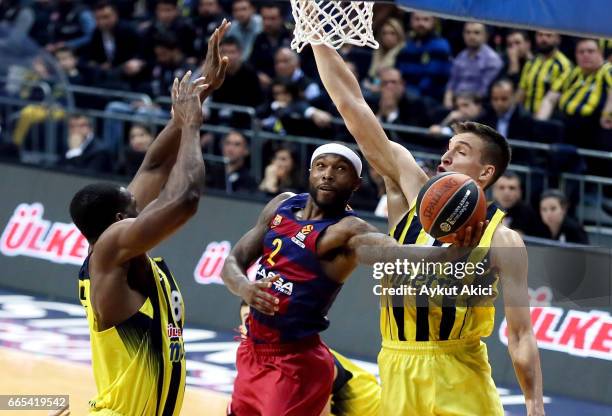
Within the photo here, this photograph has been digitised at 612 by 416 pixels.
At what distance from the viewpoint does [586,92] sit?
1280cm

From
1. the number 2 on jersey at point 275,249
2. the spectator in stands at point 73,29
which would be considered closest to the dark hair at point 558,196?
the number 2 on jersey at point 275,249

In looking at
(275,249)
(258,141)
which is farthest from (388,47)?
(275,249)

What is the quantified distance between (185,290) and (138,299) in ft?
23.1

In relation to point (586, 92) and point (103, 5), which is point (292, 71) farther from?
point (103, 5)

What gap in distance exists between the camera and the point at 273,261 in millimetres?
7410

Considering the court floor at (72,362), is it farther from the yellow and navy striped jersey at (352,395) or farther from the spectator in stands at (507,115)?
the spectator in stands at (507,115)

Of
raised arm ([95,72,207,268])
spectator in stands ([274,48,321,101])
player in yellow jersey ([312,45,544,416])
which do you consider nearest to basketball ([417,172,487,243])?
player in yellow jersey ([312,45,544,416])

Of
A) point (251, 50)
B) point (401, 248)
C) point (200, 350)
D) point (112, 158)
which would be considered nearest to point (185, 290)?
point (200, 350)

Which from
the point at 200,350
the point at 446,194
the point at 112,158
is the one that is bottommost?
the point at 200,350

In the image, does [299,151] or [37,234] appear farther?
[37,234]

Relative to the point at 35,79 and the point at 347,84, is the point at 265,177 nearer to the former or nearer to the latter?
the point at 35,79

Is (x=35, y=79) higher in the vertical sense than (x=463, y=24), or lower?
lower

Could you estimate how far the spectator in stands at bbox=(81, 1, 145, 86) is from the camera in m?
17.1

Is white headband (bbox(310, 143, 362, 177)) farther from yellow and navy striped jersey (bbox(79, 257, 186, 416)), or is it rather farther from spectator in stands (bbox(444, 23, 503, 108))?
spectator in stands (bbox(444, 23, 503, 108))
